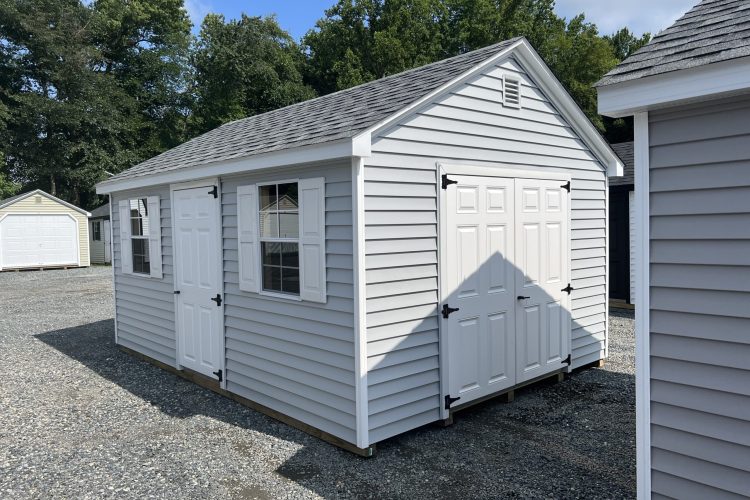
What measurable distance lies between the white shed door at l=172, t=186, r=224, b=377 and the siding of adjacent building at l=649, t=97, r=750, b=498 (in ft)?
14.4

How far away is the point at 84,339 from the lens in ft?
29.7

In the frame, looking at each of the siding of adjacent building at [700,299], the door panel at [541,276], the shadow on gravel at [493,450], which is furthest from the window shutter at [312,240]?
the siding of adjacent building at [700,299]

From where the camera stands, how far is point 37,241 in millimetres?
21359

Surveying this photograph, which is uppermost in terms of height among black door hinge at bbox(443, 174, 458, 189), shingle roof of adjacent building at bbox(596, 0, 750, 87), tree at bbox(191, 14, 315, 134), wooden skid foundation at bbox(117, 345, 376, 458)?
tree at bbox(191, 14, 315, 134)

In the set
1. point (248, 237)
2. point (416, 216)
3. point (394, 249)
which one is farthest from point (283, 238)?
point (416, 216)

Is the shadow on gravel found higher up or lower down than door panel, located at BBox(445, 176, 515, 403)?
lower down

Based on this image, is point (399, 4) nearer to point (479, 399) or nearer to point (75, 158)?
point (75, 158)

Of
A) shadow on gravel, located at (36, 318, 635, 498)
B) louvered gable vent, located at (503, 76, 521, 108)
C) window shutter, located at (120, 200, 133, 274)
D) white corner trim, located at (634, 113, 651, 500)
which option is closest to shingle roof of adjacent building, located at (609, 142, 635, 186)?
louvered gable vent, located at (503, 76, 521, 108)

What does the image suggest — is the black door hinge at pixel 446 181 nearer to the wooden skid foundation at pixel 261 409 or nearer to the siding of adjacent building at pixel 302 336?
the siding of adjacent building at pixel 302 336

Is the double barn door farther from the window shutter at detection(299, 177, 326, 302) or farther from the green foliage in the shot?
the green foliage

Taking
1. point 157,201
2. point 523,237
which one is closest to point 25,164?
point 157,201

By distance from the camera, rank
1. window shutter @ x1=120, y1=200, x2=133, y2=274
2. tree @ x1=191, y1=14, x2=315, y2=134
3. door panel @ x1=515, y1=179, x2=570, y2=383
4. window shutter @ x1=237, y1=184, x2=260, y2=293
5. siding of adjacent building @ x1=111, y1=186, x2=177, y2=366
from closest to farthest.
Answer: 1. window shutter @ x1=237, y1=184, x2=260, y2=293
2. door panel @ x1=515, y1=179, x2=570, y2=383
3. siding of adjacent building @ x1=111, y1=186, x2=177, y2=366
4. window shutter @ x1=120, y1=200, x2=133, y2=274
5. tree @ x1=191, y1=14, x2=315, y2=134

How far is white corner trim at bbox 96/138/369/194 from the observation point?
4.19m

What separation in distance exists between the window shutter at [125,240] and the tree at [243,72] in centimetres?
2108
